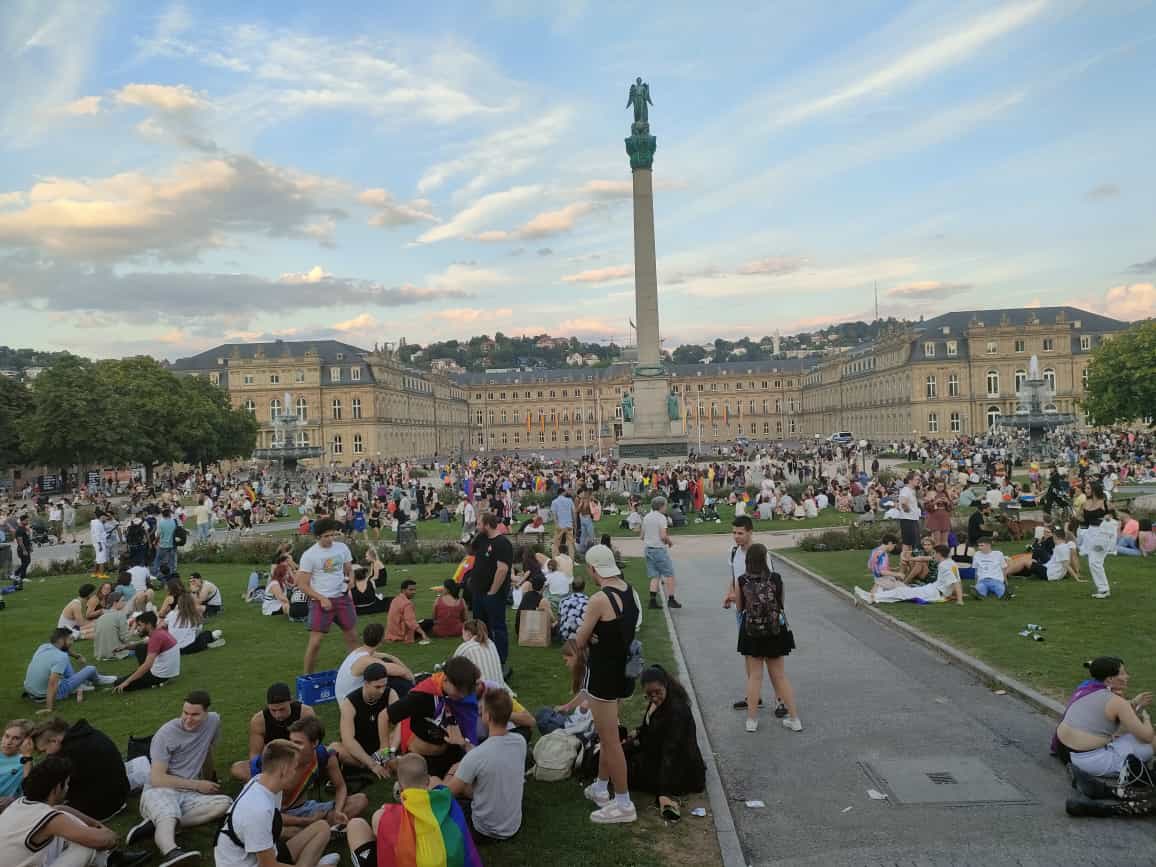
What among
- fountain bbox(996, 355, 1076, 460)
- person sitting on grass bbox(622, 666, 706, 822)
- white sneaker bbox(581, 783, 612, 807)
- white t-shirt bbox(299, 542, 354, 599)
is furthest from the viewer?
fountain bbox(996, 355, 1076, 460)

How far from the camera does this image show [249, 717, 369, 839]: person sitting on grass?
6105 millimetres

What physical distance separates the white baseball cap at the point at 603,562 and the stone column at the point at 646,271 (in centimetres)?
4523

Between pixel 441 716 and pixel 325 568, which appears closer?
pixel 441 716

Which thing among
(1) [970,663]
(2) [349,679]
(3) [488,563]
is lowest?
(1) [970,663]

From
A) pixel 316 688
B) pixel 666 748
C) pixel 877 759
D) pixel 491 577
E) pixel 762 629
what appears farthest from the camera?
pixel 491 577

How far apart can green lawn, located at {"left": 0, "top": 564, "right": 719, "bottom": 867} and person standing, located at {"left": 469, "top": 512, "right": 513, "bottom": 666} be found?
85 centimetres

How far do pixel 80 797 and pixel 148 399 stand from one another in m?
61.6

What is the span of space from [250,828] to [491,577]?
4483 mm

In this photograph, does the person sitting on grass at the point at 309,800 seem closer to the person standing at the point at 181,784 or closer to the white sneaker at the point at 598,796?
the person standing at the point at 181,784

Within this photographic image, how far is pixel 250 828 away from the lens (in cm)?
527

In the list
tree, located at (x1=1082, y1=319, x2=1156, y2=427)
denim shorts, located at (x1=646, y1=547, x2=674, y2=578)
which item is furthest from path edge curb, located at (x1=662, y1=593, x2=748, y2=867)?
tree, located at (x1=1082, y1=319, x2=1156, y2=427)

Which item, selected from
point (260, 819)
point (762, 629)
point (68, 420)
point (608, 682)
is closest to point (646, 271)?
point (68, 420)

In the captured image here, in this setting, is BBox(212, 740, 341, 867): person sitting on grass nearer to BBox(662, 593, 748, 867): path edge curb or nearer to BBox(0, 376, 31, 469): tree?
BBox(662, 593, 748, 867): path edge curb

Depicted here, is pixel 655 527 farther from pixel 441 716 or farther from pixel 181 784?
pixel 181 784
